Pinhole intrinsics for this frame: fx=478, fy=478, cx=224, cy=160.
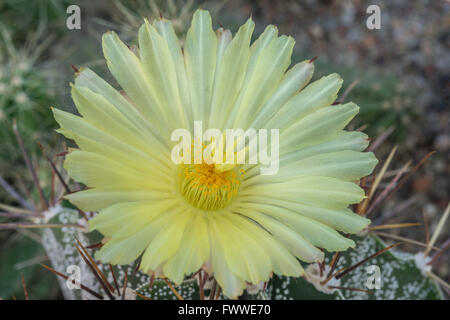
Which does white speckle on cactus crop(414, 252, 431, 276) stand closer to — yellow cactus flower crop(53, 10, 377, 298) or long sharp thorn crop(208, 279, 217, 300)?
yellow cactus flower crop(53, 10, 377, 298)

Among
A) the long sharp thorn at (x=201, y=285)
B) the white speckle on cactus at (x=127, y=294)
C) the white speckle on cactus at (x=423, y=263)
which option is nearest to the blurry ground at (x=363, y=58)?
the white speckle on cactus at (x=423, y=263)

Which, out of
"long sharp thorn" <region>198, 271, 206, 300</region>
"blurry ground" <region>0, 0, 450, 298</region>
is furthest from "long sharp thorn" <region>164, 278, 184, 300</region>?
"blurry ground" <region>0, 0, 450, 298</region>

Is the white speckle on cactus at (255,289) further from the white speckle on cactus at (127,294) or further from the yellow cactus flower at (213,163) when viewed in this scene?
the white speckle on cactus at (127,294)

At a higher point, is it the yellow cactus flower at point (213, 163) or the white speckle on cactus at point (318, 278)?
the yellow cactus flower at point (213, 163)

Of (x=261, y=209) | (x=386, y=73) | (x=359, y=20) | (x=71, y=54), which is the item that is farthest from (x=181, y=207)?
(x=359, y=20)

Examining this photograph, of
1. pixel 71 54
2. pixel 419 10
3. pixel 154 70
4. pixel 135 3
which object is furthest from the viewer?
pixel 419 10

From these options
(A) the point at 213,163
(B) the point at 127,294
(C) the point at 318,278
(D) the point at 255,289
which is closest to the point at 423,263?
(C) the point at 318,278
